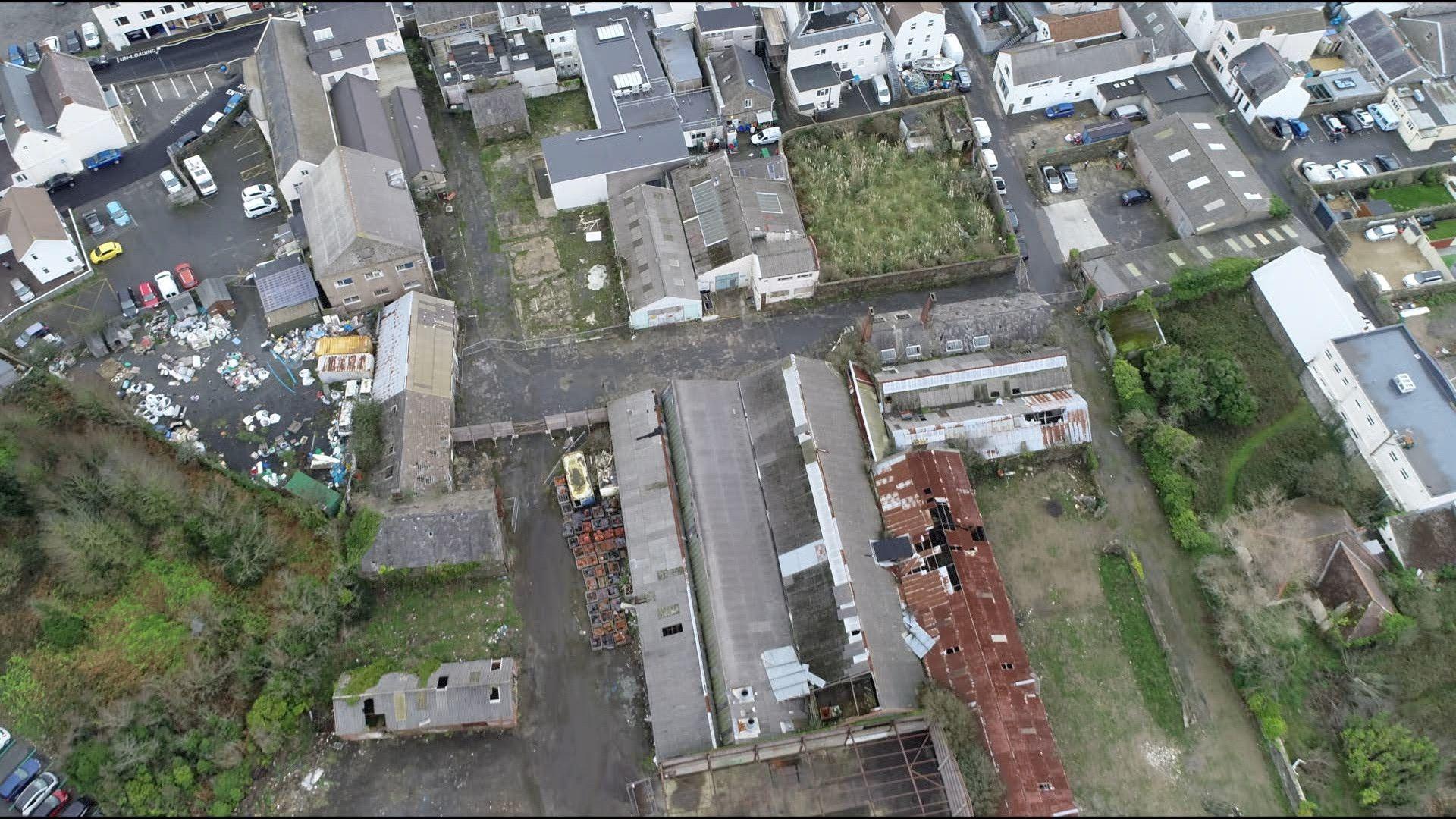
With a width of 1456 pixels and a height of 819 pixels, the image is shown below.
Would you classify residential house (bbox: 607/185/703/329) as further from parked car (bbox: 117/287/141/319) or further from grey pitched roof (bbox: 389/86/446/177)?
parked car (bbox: 117/287/141/319)

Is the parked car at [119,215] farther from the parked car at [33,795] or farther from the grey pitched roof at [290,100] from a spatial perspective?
the parked car at [33,795]

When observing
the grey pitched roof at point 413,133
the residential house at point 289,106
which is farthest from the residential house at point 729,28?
the residential house at point 289,106

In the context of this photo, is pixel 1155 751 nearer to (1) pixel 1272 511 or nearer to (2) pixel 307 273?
(1) pixel 1272 511

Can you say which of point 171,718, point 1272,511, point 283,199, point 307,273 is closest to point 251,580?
point 171,718

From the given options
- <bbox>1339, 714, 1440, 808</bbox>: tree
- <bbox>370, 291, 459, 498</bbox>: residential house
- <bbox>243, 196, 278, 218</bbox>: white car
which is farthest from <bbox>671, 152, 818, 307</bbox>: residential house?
<bbox>1339, 714, 1440, 808</bbox>: tree

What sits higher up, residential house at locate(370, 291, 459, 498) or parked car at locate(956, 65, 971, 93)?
parked car at locate(956, 65, 971, 93)

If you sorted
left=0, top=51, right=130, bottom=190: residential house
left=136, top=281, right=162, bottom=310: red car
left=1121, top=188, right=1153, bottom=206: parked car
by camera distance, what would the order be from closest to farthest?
left=136, top=281, right=162, bottom=310: red car < left=0, top=51, right=130, bottom=190: residential house < left=1121, top=188, right=1153, bottom=206: parked car
